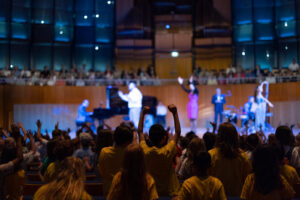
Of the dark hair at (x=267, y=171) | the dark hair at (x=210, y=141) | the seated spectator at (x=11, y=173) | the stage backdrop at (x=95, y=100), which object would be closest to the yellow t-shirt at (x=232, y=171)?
the dark hair at (x=267, y=171)

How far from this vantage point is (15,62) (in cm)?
1983

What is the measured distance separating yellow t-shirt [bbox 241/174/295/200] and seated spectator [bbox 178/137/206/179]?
32.8 inches

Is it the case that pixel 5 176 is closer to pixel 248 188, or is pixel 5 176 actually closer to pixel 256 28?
pixel 248 188

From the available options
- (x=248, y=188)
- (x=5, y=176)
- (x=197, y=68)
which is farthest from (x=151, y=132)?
(x=197, y=68)

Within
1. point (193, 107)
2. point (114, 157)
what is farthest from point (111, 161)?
point (193, 107)

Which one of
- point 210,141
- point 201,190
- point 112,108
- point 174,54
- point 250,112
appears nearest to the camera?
point 201,190

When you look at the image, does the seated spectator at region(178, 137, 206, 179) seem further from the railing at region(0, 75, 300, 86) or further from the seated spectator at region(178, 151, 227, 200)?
the railing at region(0, 75, 300, 86)

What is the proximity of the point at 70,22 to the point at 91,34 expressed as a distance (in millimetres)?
1459

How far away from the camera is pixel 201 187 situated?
101 inches

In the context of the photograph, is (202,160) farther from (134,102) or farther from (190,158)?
(134,102)

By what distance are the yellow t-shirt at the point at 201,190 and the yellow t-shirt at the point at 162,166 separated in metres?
0.54

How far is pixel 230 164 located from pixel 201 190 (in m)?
0.70

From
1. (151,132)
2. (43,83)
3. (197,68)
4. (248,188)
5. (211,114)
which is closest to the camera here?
(248,188)

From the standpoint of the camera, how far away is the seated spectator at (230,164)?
3.12 m
